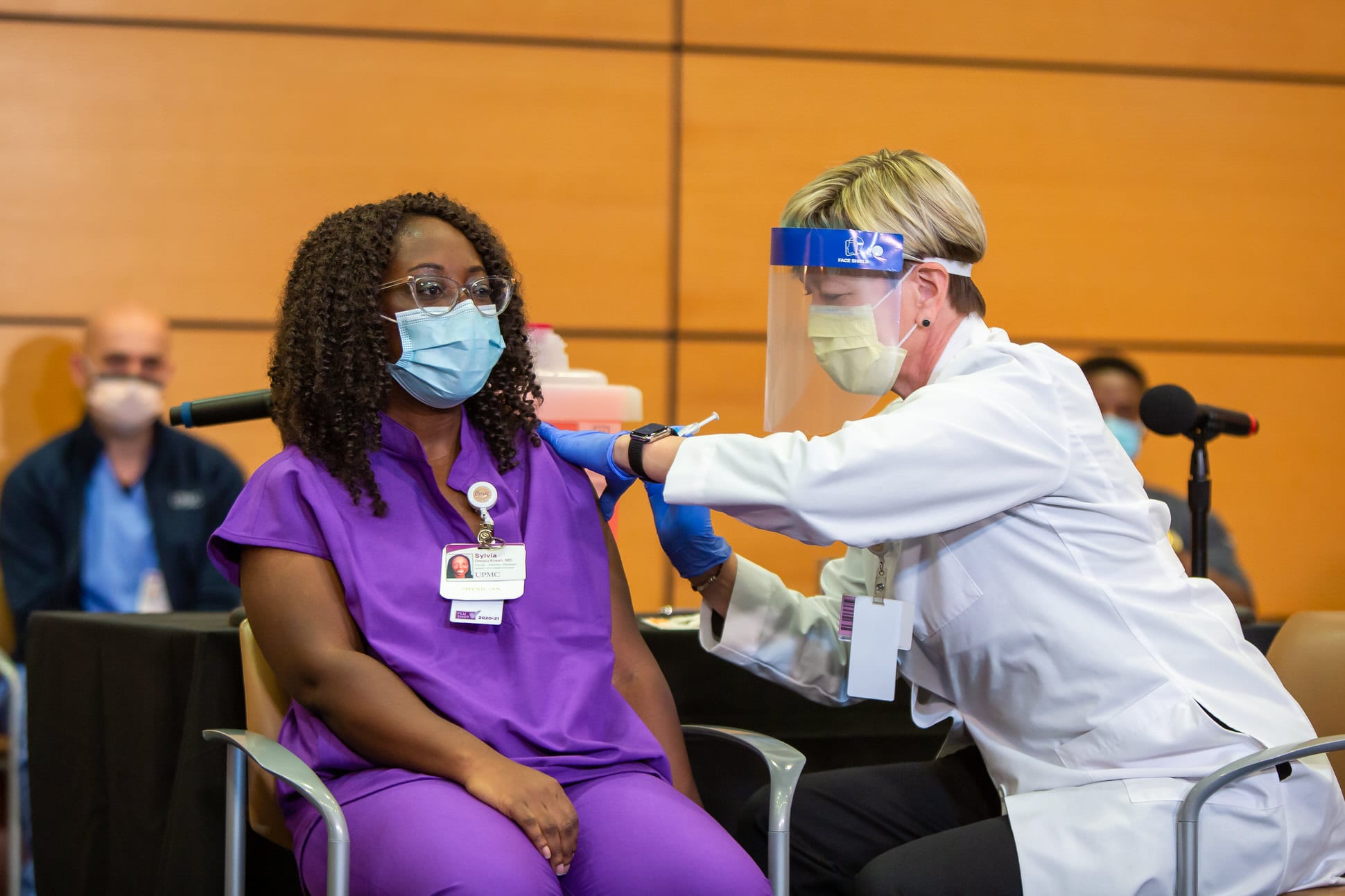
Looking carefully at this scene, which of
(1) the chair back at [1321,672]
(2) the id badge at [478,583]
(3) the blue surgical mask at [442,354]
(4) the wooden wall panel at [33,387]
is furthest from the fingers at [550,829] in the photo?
(4) the wooden wall panel at [33,387]

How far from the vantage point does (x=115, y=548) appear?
9.30 ft

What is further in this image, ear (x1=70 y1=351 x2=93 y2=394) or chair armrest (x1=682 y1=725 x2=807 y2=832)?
ear (x1=70 y1=351 x2=93 y2=394)

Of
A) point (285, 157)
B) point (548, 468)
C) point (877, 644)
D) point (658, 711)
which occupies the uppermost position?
point (285, 157)

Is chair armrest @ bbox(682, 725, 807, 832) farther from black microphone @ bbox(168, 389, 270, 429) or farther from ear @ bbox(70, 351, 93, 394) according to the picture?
ear @ bbox(70, 351, 93, 394)

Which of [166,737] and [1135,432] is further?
[1135,432]

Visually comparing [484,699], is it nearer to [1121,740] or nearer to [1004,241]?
[1121,740]

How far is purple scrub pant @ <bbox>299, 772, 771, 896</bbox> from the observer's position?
1.19m

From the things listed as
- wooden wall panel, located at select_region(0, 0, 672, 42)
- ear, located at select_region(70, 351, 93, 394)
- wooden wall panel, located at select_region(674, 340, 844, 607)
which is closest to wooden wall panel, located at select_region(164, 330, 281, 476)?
ear, located at select_region(70, 351, 93, 394)

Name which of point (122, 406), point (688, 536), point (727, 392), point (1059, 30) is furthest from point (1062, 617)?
point (1059, 30)

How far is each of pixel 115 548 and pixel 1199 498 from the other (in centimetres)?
238

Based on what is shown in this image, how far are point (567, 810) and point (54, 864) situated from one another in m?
1.16

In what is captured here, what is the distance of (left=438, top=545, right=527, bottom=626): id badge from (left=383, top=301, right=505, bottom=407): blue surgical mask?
0.21m

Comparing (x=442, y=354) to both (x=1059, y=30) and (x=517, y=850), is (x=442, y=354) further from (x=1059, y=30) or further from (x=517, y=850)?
(x=1059, y=30)

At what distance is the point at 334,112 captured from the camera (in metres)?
3.29
